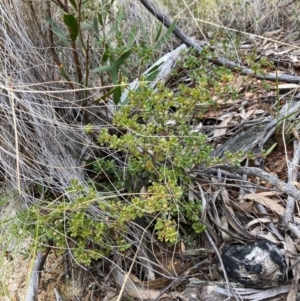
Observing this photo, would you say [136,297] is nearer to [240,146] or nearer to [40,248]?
[40,248]

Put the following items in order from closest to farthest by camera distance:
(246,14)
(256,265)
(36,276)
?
1. (256,265)
2. (36,276)
3. (246,14)

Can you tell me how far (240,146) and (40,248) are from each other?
775 millimetres

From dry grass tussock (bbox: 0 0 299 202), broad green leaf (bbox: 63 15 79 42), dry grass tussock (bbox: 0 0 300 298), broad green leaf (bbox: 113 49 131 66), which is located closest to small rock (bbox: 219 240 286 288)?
dry grass tussock (bbox: 0 0 300 298)

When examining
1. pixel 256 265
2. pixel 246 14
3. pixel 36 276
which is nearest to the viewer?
pixel 256 265

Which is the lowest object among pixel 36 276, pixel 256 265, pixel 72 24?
pixel 256 265

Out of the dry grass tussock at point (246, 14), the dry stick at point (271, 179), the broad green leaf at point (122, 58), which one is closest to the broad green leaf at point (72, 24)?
the broad green leaf at point (122, 58)

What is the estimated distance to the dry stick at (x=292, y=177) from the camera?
126cm

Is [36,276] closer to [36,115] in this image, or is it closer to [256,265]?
[36,115]

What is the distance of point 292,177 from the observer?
137 centimetres

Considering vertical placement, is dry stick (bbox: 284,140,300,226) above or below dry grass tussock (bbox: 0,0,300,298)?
below

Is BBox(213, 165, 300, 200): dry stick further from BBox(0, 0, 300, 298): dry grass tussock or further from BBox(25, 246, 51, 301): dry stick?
BBox(25, 246, 51, 301): dry stick

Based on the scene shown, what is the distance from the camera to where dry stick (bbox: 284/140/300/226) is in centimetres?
126

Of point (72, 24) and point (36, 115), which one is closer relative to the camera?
point (72, 24)

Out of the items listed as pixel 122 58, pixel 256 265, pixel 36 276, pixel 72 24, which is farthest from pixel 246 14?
pixel 36 276
